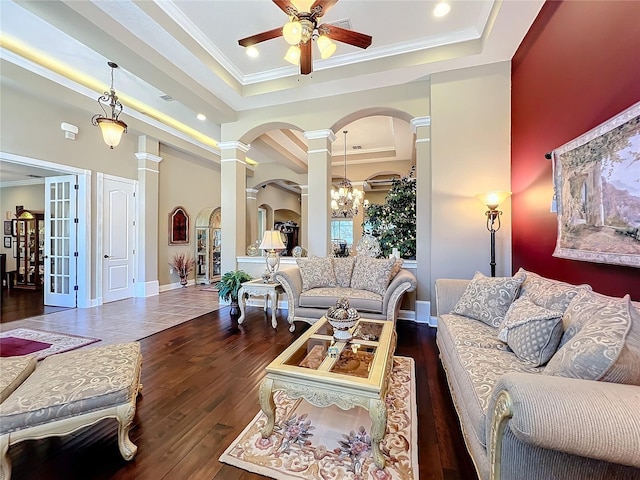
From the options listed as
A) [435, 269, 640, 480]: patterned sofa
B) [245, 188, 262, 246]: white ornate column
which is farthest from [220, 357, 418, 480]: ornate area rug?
[245, 188, 262, 246]: white ornate column

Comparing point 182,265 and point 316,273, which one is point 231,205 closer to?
point 316,273

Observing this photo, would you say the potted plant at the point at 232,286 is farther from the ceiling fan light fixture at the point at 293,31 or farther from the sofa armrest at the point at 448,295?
the ceiling fan light fixture at the point at 293,31

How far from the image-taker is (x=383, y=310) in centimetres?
344

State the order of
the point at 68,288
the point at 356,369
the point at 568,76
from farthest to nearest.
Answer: the point at 68,288, the point at 568,76, the point at 356,369

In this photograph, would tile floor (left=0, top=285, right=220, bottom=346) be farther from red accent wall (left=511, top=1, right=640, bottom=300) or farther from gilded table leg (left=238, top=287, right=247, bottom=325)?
red accent wall (left=511, top=1, right=640, bottom=300)

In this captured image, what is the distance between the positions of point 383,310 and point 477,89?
316 cm

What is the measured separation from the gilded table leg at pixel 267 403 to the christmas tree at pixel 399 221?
3347mm

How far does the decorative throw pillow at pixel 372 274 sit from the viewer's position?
3682 mm

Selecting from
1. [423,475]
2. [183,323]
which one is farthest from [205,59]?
[423,475]

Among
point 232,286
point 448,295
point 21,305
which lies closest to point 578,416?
point 448,295

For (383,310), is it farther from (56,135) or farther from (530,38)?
(56,135)

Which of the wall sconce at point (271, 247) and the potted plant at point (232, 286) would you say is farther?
the potted plant at point (232, 286)

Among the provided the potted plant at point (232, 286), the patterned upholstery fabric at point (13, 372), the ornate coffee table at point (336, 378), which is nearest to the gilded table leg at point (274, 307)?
the potted plant at point (232, 286)

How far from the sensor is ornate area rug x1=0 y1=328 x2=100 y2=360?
10.2ft
